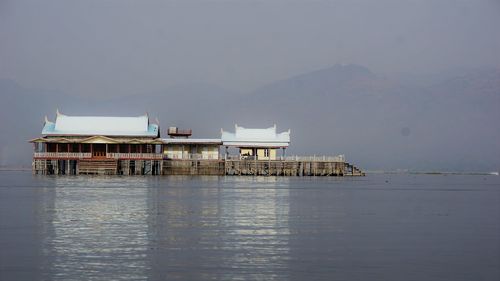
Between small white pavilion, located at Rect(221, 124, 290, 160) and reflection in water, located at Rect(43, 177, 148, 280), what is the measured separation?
54891mm

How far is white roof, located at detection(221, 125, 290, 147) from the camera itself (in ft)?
334

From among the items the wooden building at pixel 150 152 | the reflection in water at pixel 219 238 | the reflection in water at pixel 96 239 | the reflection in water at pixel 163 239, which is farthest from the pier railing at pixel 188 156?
the reflection in water at pixel 96 239

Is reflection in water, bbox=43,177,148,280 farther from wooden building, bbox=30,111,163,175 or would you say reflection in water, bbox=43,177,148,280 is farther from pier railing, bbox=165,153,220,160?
pier railing, bbox=165,153,220,160

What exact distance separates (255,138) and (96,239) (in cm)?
7503

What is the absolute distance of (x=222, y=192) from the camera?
61438 mm

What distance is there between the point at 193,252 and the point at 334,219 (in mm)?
14186

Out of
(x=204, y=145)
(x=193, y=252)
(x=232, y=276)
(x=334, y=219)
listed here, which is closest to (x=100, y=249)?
(x=193, y=252)

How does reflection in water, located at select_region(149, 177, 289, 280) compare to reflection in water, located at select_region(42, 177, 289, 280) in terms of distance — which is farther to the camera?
reflection in water, located at select_region(149, 177, 289, 280)

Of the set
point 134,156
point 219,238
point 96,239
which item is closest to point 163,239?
point 219,238

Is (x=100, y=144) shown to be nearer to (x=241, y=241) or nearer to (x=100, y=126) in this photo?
(x=100, y=126)

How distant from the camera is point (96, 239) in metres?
28.7

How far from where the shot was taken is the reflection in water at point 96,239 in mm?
22422

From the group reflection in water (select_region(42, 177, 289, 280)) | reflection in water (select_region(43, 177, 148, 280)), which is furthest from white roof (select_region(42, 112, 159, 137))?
reflection in water (select_region(43, 177, 148, 280))

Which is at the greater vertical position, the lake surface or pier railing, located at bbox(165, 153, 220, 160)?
pier railing, located at bbox(165, 153, 220, 160)
